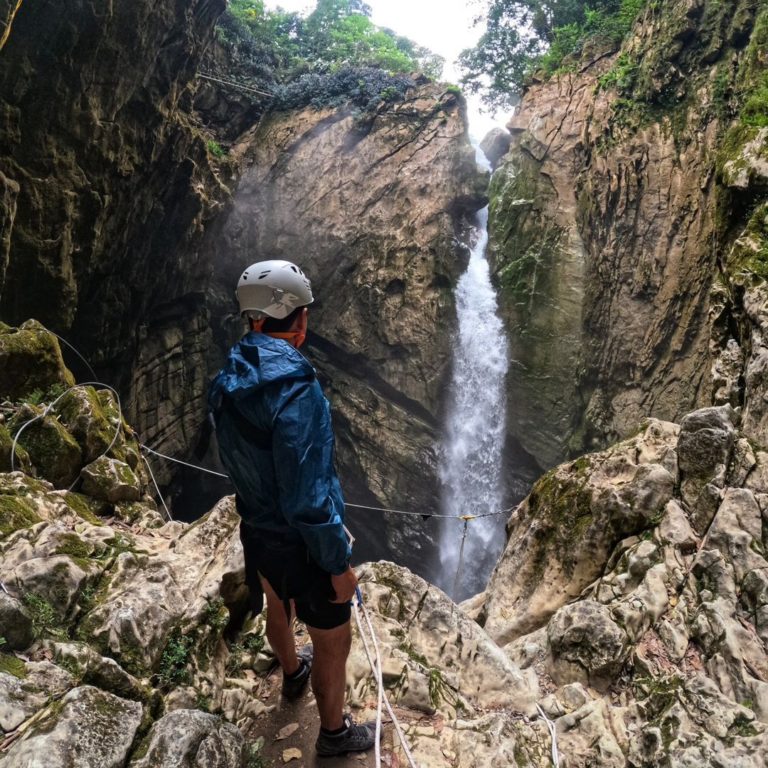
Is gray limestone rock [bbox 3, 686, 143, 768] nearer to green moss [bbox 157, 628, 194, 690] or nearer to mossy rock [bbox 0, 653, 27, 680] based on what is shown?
mossy rock [bbox 0, 653, 27, 680]

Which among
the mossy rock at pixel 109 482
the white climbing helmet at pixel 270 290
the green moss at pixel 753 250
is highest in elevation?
the green moss at pixel 753 250

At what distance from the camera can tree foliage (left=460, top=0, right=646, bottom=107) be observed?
15.8 meters

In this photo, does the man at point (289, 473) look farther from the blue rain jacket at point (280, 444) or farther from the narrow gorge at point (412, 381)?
the narrow gorge at point (412, 381)


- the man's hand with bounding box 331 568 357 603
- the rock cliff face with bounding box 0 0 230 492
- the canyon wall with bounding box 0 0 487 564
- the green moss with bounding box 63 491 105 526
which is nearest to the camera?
the man's hand with bounding box 331 568 357 603

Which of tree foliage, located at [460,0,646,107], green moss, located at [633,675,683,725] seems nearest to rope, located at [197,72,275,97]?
tree foliage, located at [460,0,646,107]

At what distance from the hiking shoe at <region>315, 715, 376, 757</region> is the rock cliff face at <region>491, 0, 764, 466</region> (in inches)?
277

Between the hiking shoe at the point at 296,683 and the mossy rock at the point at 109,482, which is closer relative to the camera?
the hiking shoe at the point at 296,683

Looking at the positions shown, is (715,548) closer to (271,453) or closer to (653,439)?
(653,439)

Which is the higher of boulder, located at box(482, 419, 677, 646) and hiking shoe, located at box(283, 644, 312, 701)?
boulder, located at box(482, 419, 677, 646)

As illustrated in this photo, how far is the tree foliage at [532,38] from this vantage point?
15805 mm

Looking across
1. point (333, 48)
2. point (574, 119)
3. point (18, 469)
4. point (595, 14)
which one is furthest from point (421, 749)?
point (333, 48)

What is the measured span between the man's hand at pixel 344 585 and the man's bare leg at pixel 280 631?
0.55m

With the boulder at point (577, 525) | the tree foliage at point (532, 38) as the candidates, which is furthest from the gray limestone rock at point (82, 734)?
the tree foliage at point (532, 38)

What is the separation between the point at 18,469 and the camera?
450cm
